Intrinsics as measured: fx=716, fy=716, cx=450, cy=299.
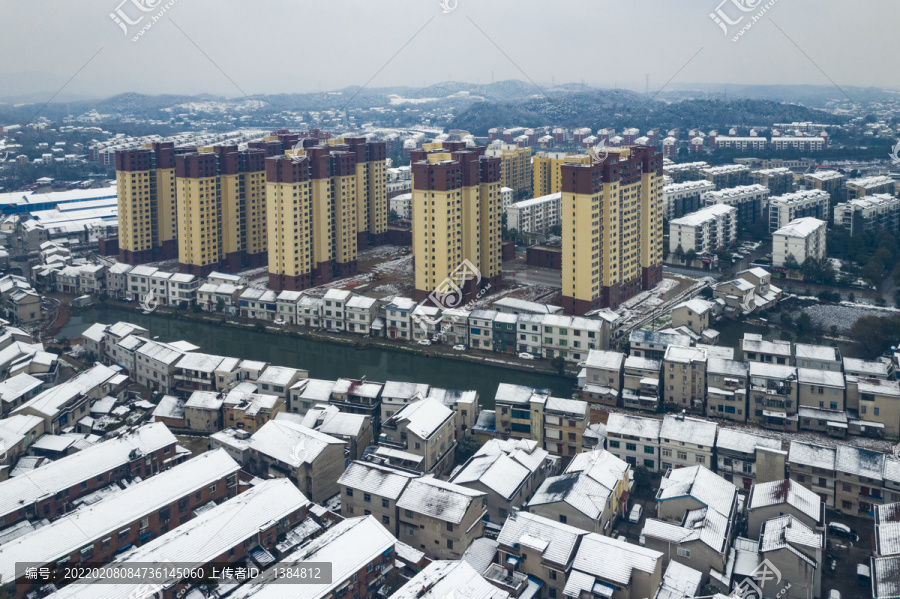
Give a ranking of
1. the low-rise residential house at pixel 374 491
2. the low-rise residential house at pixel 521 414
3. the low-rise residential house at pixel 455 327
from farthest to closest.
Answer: the low-rise residential house at pixel 455 327 → the low-rise residential house at pixel 521 414 → the low-rise residential house at pixel 374 491

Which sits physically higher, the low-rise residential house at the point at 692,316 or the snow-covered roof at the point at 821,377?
the low-rise residential house at the point at 692,316

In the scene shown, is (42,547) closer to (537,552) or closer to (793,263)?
(537,552)

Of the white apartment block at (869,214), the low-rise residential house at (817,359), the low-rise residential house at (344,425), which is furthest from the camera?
the white apartment block at (869,214)

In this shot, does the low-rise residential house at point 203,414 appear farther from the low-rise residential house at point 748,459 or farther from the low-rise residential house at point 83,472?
the low-rise residential house at point 748,459

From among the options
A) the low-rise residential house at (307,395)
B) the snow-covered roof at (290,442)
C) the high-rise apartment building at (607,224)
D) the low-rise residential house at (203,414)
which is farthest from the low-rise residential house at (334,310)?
the snow-covered roof at (290,442)

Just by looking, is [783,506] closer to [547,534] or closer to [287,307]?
[547,534]

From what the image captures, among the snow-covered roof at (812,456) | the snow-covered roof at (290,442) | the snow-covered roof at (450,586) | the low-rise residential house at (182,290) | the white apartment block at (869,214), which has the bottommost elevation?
the snow-covered roof at (450,586)

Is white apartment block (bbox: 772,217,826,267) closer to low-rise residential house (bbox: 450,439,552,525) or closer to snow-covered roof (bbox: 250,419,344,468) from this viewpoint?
low-rise residential house (bbox: 450,439,552,525)

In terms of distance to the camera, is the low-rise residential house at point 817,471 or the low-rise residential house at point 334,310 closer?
the low-rise residential house at point 817,471
